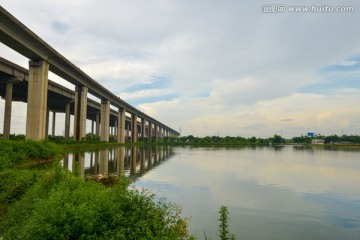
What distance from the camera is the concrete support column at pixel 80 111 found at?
6425cm

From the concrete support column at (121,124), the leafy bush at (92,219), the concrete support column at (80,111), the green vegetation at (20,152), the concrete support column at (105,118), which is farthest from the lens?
the concrete support column at (121,124)

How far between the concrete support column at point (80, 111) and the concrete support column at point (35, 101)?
2146cm

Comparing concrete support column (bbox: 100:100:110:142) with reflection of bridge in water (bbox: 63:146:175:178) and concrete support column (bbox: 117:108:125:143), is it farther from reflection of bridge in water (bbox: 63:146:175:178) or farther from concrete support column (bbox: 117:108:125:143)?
reflection of bridge in water (bbox: 63:146:175:178)

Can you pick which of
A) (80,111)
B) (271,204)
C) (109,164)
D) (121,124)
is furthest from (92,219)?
(121,124)

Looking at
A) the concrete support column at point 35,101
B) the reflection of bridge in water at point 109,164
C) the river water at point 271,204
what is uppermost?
the concrete support column at point 35,101

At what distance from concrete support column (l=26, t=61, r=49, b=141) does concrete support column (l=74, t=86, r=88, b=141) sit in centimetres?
2146

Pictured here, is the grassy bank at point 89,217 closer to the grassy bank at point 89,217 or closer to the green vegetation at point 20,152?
the grassy bank at point 89,217

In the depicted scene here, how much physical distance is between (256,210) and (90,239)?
9840mm

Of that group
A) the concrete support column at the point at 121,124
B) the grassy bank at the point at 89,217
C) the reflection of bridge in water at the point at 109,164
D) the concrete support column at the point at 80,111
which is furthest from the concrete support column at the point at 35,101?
the concrete support column at the point at 121,124

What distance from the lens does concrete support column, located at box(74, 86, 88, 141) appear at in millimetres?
64250

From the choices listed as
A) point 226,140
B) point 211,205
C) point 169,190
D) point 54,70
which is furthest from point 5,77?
point 226,140

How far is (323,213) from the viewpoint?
1458cm

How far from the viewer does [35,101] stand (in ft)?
138

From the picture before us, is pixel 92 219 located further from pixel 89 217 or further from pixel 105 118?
pixel 105 118
